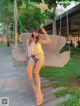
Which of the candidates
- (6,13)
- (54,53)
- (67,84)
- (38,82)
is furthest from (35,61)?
(6,13)

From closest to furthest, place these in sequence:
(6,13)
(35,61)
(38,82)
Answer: (38,82) → (35,61) → (6,13)

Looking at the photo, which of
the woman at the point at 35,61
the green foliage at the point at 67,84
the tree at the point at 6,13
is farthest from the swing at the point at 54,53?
the tree at the point at 6,13

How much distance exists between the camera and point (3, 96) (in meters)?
8.27

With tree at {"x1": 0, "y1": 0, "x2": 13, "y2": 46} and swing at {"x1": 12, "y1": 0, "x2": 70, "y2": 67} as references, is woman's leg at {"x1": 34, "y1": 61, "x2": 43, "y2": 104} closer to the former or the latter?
swing at {"x1": 12, "y1": 0, "x2": 70, "y2": 67}

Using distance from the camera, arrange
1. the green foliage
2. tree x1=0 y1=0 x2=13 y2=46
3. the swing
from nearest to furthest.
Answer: the green foliage < the swing < tree x1=0 y1=0 x2=13 y2=46

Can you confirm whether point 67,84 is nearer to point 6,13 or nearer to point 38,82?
point 38,82

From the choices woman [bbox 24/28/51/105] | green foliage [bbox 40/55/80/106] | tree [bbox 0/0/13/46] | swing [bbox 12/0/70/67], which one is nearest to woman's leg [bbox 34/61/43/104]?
woman [bbox 24/28/51/105]

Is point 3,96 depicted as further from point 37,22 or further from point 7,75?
point 37,22

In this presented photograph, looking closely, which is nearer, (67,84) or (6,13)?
(67,84)

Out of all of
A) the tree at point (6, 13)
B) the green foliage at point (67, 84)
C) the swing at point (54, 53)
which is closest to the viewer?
the green foliage at point (67, 84)

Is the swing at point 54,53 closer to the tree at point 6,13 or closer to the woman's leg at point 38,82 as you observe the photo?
the woman's leg at point 38,82

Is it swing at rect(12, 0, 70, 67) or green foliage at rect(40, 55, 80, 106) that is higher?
swing at rect(12, 0, 70, 67)

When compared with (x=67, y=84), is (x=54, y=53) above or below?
above

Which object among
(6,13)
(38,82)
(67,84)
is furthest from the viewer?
(6,13)
